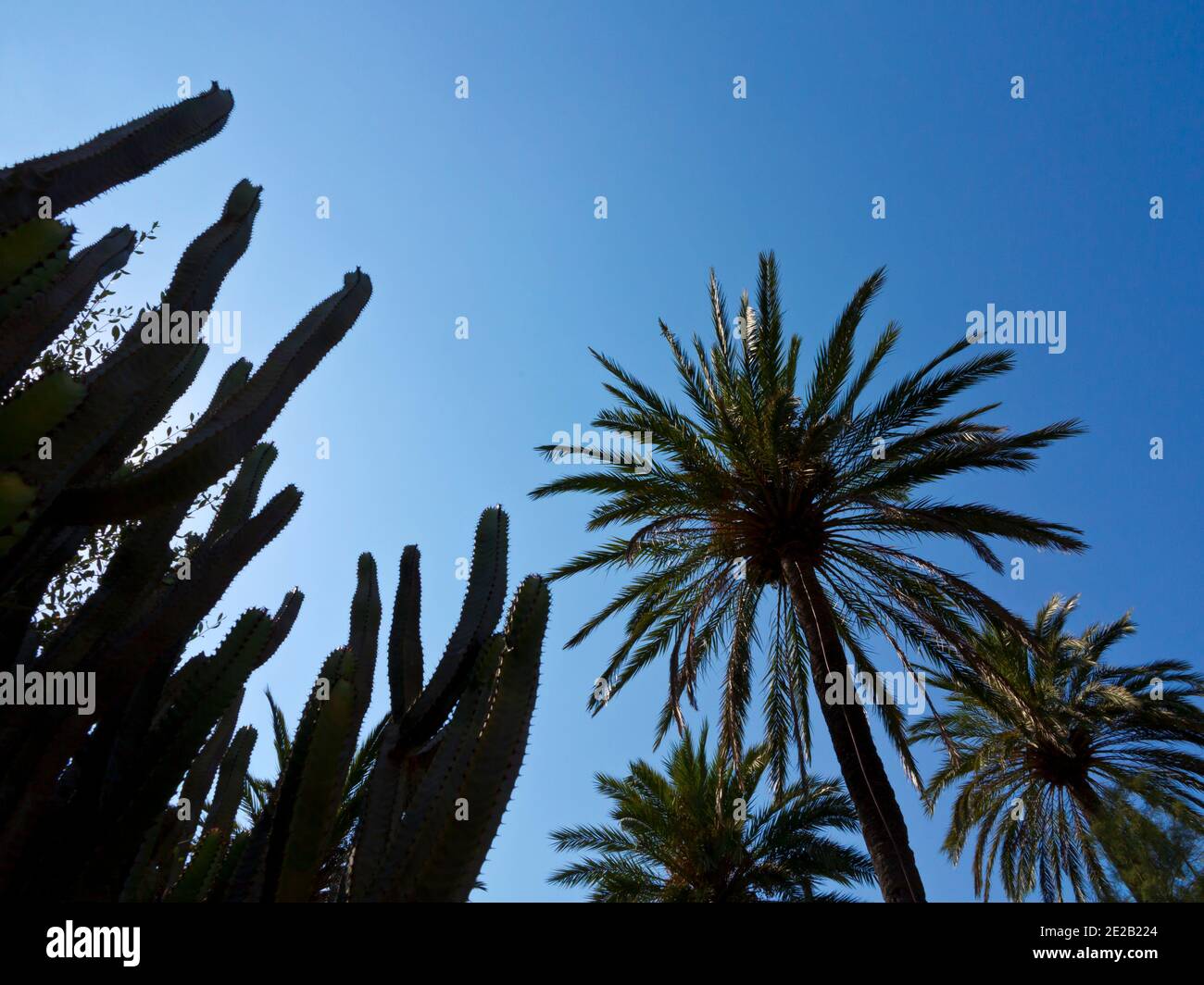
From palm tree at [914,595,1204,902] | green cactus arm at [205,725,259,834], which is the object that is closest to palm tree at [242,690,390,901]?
green cactus arm at [205,725,259,834]

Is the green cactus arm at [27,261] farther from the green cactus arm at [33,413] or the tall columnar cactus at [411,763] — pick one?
the tall columnar cactus at [411,763]

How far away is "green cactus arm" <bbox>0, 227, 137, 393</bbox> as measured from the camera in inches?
91.2

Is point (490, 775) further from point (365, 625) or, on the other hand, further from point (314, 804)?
point (365, 625)

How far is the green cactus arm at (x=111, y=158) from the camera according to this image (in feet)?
8.33

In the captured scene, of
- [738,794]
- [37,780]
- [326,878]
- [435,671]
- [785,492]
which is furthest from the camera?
[738,794]

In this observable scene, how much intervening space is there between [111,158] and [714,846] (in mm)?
14202

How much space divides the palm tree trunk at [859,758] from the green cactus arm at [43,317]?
8.26 meters

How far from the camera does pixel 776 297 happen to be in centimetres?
1083

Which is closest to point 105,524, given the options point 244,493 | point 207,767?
point 244,493

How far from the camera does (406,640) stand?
Result: 148 inches

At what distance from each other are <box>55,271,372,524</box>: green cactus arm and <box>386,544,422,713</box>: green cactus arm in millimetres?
1210
